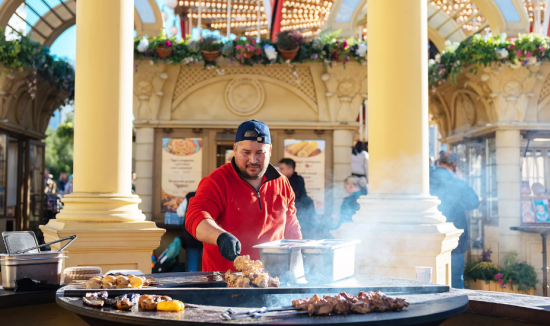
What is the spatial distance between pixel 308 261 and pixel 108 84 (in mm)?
3459

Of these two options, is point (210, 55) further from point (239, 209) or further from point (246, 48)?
point (239, 209)

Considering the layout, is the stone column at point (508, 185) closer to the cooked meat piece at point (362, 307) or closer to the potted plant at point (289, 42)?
the potted plant at point (289, 42)

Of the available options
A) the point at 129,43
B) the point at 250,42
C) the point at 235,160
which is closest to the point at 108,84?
the point at 129,43

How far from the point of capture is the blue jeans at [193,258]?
8.64 metres

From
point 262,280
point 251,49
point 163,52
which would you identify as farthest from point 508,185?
point 262,280

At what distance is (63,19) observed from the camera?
1407 cm

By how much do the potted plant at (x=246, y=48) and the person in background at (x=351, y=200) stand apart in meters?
3.00

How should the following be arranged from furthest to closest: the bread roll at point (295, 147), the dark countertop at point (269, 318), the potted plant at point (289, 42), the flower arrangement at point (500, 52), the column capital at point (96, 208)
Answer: the bread roll at point (295, 147)
the potted plant at point (289, 42)
the flower arrangement at point (500, 52)
the column capital at point (96, 208)
the dark countertop at point (269, 318)

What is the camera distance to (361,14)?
11508 mm

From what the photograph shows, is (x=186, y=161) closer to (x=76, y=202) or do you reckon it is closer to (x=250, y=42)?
(x=250, y=42)

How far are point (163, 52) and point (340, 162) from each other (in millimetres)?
3519

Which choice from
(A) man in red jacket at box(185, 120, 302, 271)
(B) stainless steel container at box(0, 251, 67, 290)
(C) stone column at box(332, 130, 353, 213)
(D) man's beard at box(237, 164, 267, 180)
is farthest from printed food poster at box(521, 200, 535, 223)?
(B) stainless steel container at box(0, 251, 67, 290)

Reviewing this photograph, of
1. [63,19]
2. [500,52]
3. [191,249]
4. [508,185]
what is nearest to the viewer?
[191,249]


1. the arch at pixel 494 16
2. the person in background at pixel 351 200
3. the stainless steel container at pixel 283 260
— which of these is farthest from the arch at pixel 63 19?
the stainless steel container at pixel 283 260
